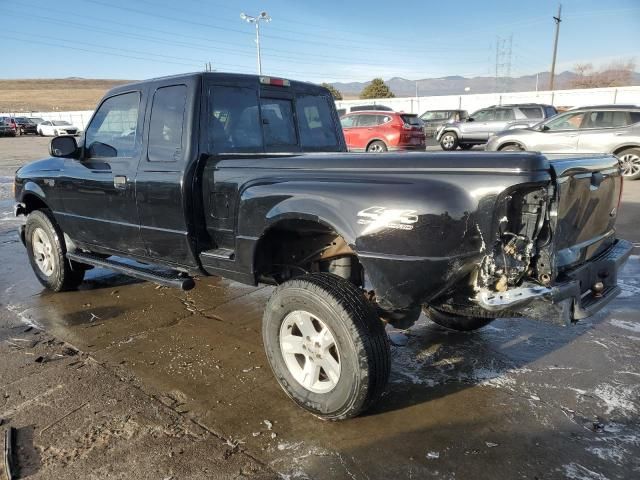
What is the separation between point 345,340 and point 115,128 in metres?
2.94

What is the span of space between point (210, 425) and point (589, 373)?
8.27 ft

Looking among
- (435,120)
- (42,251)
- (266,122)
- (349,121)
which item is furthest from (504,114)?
(42,251)

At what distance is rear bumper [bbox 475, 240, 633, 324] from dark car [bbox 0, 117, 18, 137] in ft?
152

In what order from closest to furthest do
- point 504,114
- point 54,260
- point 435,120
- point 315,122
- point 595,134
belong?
point 315,122 → point 54,260 → point 595,134 → point 504,114 → point 435,120

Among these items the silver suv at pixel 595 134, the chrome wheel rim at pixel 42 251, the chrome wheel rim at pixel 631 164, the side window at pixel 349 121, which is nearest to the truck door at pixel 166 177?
the chrome wheel rim at pixel 42 251

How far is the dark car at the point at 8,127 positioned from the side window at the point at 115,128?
42.8 metres

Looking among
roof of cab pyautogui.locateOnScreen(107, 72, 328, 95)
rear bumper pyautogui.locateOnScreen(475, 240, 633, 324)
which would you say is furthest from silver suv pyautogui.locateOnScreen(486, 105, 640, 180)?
rear bumper pyautogui.locateOnScreen(475, 240, 633, 324)

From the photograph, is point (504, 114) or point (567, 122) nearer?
point (567, 122)

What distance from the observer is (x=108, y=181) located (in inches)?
163

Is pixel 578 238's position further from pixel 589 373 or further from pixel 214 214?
pixel 214 214

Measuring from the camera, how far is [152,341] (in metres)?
4.03

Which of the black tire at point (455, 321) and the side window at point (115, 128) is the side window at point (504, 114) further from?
the side window at point (115, 128)

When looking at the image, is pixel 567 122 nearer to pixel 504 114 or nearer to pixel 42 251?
pixel 504 114

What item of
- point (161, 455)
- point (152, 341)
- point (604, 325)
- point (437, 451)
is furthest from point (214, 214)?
point (604, 325)
